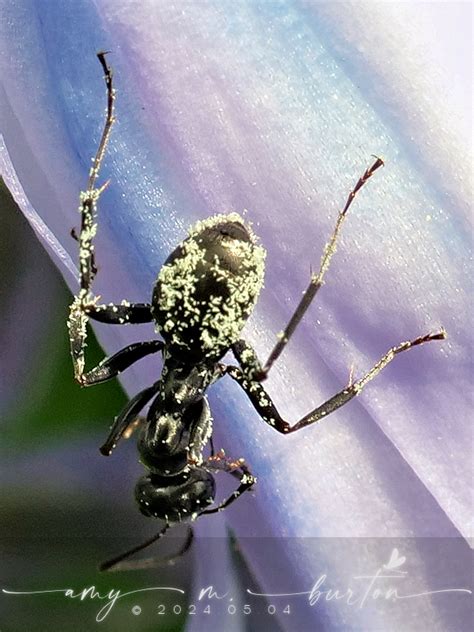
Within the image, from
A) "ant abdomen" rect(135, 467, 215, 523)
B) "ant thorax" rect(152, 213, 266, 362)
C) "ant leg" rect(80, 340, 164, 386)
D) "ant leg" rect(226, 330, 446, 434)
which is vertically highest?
"ant thorax" rect(152, 213, 266, 362)

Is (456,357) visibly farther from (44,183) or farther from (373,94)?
(44,183)

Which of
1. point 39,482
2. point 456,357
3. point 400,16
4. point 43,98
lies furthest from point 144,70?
point 39,482

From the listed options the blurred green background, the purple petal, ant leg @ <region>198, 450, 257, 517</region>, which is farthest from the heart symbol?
the blurred green background

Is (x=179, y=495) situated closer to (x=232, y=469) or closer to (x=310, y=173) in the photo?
(x=232, y=469)

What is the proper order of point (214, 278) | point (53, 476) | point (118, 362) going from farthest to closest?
point (53, 476)
point (118, 362)
point (214, 278)

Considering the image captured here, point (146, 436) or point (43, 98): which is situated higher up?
point (43, 98)

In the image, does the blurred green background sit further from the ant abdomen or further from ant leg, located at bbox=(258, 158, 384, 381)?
ant leg, located at bbox=(258, 158, 384, 381)

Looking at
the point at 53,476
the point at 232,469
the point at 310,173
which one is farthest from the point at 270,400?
the point at 53,476
